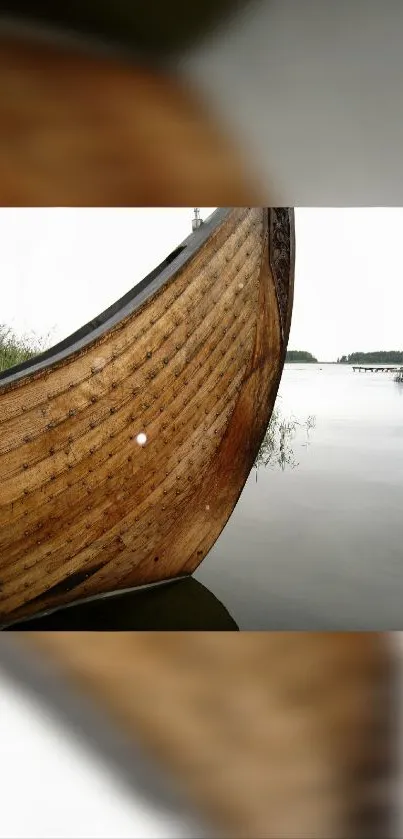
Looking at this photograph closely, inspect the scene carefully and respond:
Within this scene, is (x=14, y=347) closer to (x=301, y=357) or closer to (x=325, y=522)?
(x=301, y=357)

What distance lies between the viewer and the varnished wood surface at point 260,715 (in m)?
1.04

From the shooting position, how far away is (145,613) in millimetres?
2920

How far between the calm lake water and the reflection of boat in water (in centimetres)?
28

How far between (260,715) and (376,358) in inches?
186

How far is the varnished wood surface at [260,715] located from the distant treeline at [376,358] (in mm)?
4265

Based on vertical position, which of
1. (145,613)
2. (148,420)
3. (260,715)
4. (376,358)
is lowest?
(145,613)

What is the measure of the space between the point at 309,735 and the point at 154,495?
1564 millimetres
